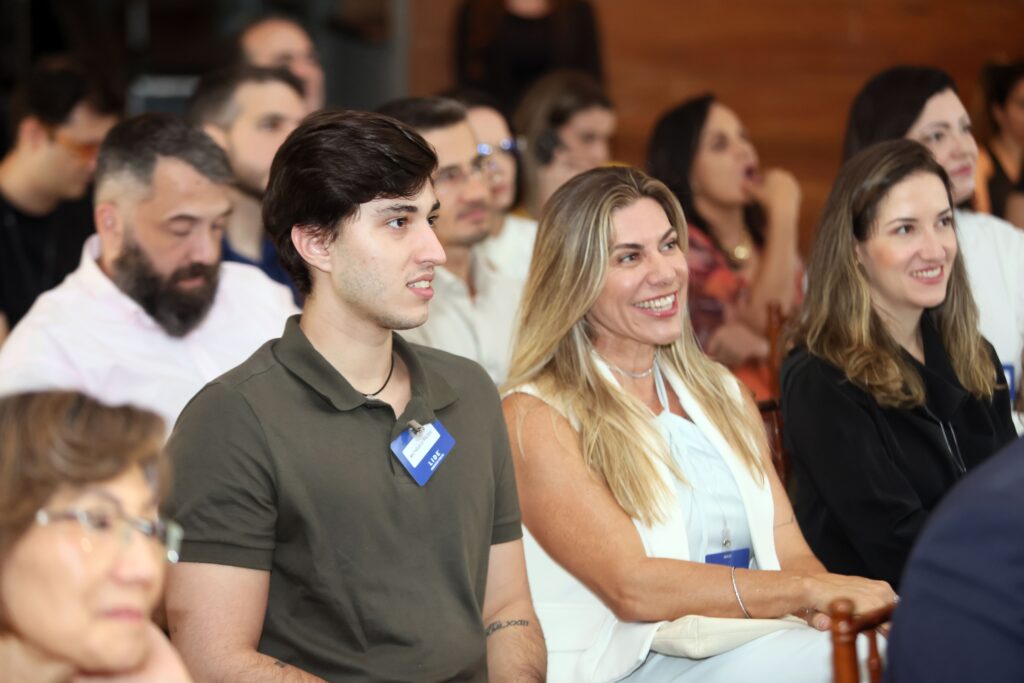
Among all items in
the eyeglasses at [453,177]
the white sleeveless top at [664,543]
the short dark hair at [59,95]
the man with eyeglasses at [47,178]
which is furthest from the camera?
the short dark hair at [59,95]

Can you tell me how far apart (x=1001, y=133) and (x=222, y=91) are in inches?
126

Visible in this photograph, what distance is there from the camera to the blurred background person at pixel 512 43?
584 centimetres

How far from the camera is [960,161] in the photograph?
3.83 m

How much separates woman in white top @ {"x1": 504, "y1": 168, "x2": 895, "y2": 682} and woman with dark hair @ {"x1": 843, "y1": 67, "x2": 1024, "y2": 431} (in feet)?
3.43

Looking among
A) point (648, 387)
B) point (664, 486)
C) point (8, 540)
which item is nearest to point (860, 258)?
point (648, 387)

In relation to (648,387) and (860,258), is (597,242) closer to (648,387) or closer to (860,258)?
(648,387)

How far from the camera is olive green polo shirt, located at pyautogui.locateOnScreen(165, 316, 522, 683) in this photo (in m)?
2.05

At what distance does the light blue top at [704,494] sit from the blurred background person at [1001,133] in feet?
9.26

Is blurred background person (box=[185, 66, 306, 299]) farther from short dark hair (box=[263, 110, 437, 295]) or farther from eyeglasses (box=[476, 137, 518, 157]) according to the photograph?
short dark hair (box=[263, 110, 437, 295])

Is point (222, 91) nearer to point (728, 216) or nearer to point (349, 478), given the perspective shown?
point (728, 216)

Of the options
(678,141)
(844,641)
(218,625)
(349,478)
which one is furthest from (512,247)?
(844,641)

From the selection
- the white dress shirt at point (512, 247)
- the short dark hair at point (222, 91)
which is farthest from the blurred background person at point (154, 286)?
the white dress shirt at point (512, 247)

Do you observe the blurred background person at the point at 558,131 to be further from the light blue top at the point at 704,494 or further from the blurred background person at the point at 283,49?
the light blue top at the point at 704,494

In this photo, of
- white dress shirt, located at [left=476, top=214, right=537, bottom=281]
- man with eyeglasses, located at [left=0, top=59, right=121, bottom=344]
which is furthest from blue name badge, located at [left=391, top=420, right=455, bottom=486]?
man with eyeglasses, located at [left=0, top=59, right=121, bottom=344]
